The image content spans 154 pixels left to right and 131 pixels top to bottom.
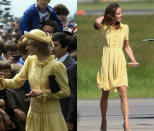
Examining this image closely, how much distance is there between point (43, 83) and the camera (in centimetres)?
662

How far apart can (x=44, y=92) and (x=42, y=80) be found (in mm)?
141

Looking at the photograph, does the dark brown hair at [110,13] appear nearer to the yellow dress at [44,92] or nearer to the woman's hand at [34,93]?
the yellow dress at [44,92]

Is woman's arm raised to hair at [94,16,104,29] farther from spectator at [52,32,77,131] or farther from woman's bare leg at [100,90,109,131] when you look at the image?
woman's bare leg at [100,90,109,131]

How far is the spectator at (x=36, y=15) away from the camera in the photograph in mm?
8430

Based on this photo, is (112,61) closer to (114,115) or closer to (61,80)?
(114,115)

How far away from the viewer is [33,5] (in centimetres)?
851

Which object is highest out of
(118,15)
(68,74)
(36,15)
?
(118,15)

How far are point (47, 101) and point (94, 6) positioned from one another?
110 cm

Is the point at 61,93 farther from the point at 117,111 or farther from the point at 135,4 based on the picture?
the point at 135,4

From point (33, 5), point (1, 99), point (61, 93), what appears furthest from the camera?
point (33, 5)

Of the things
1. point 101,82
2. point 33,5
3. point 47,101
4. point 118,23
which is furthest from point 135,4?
point 33,5

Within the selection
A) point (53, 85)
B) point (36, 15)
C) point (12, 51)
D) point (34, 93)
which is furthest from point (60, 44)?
point (12, 51)

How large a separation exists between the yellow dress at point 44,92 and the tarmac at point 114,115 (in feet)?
1.18

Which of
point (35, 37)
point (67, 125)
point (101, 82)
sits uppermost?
point (35, 37)
